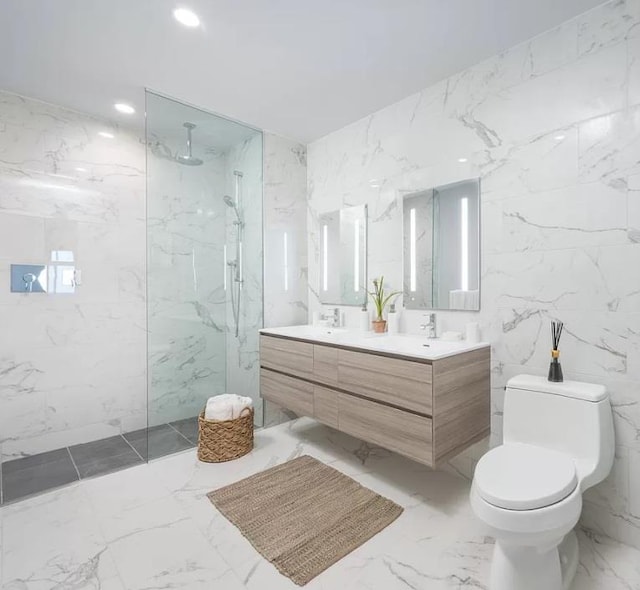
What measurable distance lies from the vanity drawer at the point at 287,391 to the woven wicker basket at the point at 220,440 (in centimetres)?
34

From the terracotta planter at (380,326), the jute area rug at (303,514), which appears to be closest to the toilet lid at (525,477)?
the jute area rug at (303,514)

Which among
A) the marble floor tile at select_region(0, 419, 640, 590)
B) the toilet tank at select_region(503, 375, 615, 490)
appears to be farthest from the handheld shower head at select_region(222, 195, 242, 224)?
the toilet tank at select_region(503, 375, 615, 490)

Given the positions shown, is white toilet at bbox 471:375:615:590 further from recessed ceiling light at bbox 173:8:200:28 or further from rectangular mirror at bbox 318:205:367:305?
recessed ceiling light at bbox 173:8:200:28

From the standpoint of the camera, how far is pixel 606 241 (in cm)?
166

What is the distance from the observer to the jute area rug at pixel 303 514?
1573 mm

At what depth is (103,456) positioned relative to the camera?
2465 mm

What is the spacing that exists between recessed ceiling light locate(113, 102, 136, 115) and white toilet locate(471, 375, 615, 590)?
9.79 feet

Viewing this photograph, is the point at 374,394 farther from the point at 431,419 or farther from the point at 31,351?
the point at 31,351

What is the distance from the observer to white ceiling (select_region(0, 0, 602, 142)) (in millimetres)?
1695

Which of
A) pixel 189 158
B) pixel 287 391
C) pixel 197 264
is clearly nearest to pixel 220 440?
pixel 287 391

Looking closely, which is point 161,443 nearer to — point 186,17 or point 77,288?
point 77,288

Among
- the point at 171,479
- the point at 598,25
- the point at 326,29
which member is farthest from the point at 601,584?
the point at 326,29

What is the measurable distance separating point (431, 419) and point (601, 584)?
0.84m

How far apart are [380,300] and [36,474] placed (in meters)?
2.41
